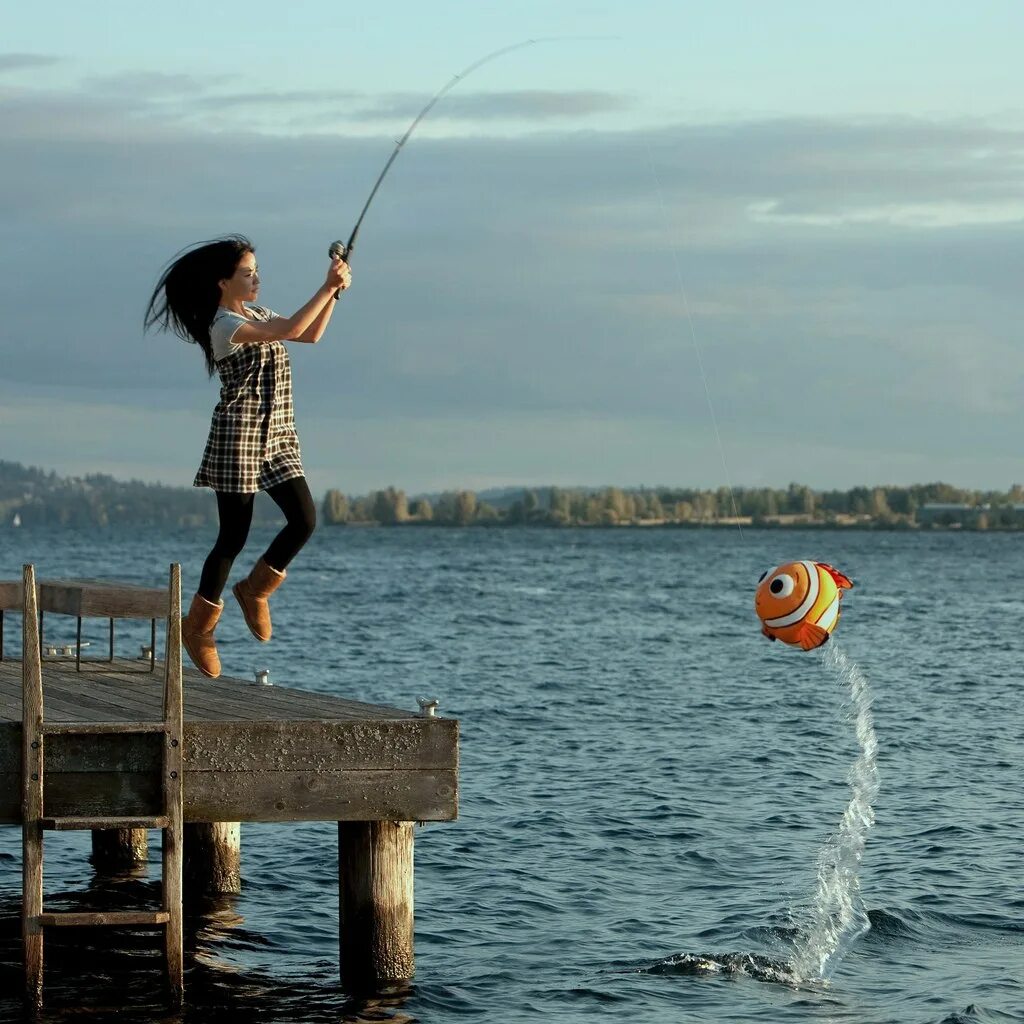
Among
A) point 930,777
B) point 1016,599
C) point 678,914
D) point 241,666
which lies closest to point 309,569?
point 1016,599

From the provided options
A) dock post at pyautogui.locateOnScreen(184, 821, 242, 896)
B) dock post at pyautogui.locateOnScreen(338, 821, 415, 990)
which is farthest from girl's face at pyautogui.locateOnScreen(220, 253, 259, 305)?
dock post at pyautogui.locateOnScreen(184, 821, 242, 896)

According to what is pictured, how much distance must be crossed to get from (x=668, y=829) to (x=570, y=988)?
631cm

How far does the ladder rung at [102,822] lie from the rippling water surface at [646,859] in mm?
2023

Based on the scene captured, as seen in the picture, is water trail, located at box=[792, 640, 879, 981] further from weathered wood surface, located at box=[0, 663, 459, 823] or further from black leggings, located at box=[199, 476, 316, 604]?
black leggings, located at box=[199, 476, 316, 604]

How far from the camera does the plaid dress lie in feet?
31.6

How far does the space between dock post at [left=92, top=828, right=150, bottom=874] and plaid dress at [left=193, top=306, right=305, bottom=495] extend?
25.0 feet

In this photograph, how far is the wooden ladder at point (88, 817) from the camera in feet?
32.5

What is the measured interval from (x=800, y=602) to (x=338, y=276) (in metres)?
5.05

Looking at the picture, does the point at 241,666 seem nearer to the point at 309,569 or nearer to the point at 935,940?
the point at 935,940

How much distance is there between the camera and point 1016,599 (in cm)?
7888

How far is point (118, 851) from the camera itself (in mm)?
16375

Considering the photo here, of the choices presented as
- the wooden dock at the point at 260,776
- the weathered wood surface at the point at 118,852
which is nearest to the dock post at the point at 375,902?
the wooden dock at the point at 260,776

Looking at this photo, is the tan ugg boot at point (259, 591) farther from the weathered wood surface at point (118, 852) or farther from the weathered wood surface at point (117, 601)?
the weathered wood surface at point (118, 852)

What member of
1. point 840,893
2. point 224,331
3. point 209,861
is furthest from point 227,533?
point 840,893
